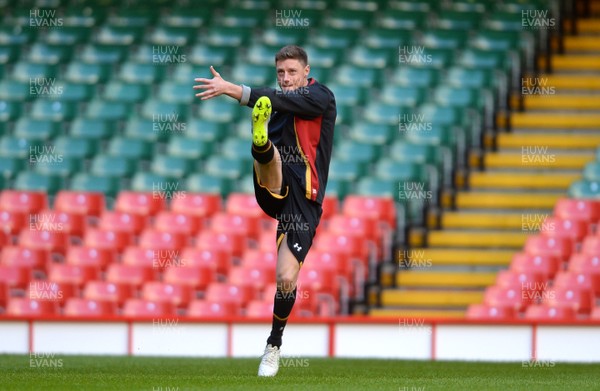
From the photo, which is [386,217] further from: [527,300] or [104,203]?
[104,203]

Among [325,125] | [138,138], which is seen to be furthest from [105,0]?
[325,125]

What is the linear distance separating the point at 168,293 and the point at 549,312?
13.4 feet

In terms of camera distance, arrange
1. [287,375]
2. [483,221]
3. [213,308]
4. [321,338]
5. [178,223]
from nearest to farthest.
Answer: [287,375]
[321,338]
[213,308]
[178,223]
[483,221]

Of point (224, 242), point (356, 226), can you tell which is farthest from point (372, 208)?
point (224, 242)

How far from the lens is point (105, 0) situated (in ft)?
69.2

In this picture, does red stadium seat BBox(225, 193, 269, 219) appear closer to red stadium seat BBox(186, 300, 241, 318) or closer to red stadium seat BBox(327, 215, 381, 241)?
red stadium seat BBox(327, 215, 381, 241)

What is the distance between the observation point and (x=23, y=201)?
54.7 ft

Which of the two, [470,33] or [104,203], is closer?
[104,203]

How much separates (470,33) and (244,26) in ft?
10.8

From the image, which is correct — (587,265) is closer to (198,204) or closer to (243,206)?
(243,206)

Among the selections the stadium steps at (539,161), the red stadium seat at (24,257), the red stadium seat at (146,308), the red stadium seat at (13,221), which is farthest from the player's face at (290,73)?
the stadium steps at (539,161)

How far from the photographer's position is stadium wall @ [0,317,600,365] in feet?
42.4

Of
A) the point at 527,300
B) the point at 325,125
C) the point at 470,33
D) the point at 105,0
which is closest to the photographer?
the point at 325,125

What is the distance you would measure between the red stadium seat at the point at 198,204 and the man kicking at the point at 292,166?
749 centimetres
